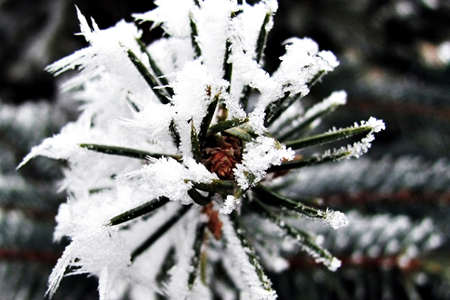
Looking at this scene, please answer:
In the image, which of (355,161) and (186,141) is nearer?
(186,141)

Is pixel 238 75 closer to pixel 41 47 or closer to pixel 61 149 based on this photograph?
pixel 61 149

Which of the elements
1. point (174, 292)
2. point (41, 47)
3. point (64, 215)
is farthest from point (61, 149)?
point (41, 47)

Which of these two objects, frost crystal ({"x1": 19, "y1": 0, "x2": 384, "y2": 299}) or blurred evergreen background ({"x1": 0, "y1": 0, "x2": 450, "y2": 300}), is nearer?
frost crystal ({"x1": 19, "y1": 0, "x2": 384, "y2": 299})

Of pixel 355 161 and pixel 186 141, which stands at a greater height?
pixel 355 161

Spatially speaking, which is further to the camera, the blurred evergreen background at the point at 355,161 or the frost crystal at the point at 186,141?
the blurred evergreen background at the point at 355,161
